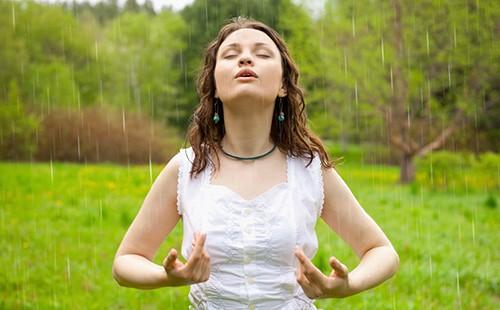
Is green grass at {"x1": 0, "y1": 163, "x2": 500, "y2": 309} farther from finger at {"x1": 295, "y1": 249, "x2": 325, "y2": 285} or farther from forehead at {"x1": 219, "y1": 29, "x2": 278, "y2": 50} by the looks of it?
finger at {"x1": 295, "y1": 249, "x2": 325, "y2": 285}

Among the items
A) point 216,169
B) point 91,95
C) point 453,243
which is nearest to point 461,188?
point 453,243

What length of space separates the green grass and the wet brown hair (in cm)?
278

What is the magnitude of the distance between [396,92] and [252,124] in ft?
54.8

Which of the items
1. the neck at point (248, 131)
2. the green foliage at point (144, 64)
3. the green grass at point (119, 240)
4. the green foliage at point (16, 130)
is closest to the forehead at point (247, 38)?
the neck at point (248, 131)

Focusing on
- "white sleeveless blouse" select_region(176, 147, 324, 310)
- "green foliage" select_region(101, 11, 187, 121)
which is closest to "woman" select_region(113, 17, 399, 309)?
"white sleeveless blouse" select_region(176, 147, 324, 310)

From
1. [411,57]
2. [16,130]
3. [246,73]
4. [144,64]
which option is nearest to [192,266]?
[246,73]

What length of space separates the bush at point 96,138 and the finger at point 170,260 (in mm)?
19929

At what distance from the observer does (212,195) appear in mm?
2133

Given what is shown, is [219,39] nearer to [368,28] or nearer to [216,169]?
[216,169]

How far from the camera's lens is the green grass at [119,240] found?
530 cm

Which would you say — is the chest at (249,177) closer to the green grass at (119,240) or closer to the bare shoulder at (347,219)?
the bare shoulder at (347,219)

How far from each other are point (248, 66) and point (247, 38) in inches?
5.8

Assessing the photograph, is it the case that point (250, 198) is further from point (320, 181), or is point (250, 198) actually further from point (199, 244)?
point (199, 244)

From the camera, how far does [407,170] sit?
57.4ft
